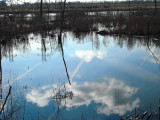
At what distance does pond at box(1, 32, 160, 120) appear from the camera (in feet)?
14.9

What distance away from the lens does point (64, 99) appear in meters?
5.02

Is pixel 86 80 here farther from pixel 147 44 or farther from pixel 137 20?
pixel 137 20

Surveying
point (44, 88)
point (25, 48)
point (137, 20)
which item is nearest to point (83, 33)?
point (137, 20)

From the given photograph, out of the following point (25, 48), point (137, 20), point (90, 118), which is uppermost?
point (137, 20)

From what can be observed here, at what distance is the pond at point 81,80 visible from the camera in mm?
4551

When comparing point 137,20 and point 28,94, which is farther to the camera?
point 137,20

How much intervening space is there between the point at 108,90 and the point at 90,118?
60.3 inches

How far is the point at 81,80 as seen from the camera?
6.58 meters

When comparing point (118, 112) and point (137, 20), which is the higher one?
point (137, 20)

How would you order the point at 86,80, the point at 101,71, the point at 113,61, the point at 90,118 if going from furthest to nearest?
1. the point at 113,61
2. the point at 101,71
3. the point at 86,80
4. the point at 90,118

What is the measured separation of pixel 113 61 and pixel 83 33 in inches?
315

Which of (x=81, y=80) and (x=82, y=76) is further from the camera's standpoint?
(x=82, y=76)

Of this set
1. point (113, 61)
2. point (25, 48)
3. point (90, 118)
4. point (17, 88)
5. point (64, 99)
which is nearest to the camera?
point (90, 118)

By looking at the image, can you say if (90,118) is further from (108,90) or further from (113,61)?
(113,61)
